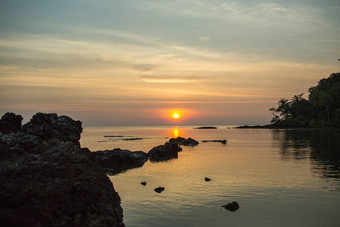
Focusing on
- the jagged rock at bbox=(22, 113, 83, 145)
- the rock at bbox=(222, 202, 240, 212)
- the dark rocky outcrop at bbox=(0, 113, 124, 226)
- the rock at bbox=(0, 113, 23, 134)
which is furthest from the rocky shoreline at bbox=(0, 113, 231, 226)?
the rock at bbox=(222, 202, 240, 212)

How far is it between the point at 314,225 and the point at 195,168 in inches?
879

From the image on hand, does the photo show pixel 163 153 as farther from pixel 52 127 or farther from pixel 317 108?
pixel 317 108

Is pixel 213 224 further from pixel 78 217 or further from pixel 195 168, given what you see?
pixel 195 168

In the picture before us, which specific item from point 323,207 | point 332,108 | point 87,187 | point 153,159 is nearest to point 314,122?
point 332,108

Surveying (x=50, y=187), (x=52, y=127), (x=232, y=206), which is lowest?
(x=232, y=206)

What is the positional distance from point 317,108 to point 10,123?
173609 mm

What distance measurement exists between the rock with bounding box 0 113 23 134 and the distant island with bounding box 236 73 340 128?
147 m

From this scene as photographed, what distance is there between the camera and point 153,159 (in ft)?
162

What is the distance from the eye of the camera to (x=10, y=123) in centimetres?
2075

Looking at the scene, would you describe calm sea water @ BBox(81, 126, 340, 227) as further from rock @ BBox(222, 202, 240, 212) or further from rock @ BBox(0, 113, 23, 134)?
rock @ BBox(0, 113, 23, 134)

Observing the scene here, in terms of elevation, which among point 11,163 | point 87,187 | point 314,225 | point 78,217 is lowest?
point 314,225

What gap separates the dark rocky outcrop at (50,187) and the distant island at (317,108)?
149 m

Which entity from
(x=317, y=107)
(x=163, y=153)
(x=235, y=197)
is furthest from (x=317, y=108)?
(x=235, y=197)

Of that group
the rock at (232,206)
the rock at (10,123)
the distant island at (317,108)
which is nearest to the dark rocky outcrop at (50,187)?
the rock at (10,123)
